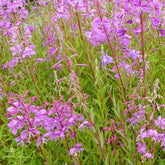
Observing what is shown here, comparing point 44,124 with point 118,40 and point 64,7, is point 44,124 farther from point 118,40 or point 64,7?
point 64,7

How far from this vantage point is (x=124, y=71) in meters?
2.51

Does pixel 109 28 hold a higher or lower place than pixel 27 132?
higher

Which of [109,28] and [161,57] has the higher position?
[109,28]

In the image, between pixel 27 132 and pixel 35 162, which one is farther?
pixel 35 162

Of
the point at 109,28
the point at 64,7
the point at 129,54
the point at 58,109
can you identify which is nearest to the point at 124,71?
the point at 129,54

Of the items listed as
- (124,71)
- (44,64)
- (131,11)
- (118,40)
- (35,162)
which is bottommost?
(35,162)

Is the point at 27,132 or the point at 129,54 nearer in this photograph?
the point at 27,132

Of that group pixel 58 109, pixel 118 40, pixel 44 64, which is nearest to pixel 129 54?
pixel 118 40

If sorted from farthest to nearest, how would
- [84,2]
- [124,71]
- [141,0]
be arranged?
1. [84,2]
2. [124,71]
3. [141,0]

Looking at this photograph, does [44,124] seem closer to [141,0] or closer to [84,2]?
[141,0]

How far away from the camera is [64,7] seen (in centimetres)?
377

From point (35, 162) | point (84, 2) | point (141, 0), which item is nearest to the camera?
point (141, 0)

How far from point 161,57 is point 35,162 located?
8.46ft

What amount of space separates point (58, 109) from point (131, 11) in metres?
0.99
